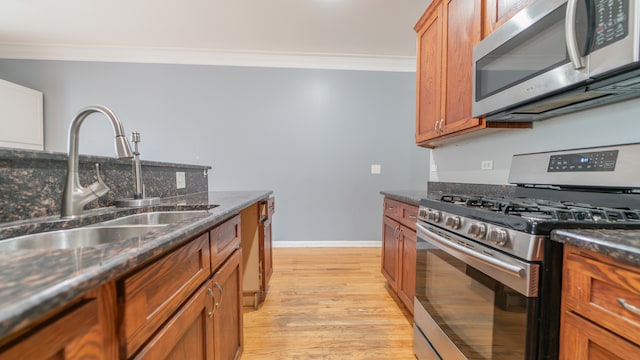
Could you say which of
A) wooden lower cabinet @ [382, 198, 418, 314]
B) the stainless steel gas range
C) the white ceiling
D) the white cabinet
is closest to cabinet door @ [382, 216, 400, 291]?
wooden lower cabinet @ [382, 198, 418, 314]

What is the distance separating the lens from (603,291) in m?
0.59

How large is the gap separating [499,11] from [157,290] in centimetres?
188

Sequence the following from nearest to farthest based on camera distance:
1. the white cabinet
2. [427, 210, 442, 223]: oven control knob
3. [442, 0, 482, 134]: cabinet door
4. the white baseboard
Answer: [427, 210, 442, 223]: oven control knob
[442, 0, 482, 134]: cabinet door
the white cabinet
the white baseboard

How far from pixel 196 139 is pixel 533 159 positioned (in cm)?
A: 338

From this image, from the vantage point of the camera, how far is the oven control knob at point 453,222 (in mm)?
1017

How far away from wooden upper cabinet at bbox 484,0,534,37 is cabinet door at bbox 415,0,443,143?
0.40 meters

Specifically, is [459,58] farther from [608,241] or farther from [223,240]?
[223,240]

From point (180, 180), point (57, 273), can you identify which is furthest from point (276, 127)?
point (57, 273)

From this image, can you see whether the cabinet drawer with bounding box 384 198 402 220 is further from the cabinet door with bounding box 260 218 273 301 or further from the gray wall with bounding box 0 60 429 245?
the gray wall with bounding box 0 60 429 245

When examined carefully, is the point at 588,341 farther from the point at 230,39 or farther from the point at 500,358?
the point at 230,39

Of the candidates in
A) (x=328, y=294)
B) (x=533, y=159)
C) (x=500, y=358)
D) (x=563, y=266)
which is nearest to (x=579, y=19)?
(x=533, y=159)

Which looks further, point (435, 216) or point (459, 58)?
point (459, 58)

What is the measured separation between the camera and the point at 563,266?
69 centimetres

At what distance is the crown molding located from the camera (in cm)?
308
